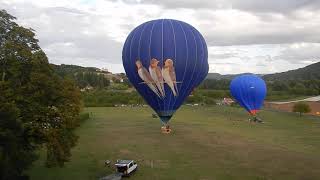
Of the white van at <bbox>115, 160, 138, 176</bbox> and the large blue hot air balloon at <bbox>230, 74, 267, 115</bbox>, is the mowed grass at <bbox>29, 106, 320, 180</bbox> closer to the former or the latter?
the white van at <bbox>115, 160, 138, 176</bbox>

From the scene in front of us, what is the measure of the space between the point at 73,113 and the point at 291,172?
14.7 m

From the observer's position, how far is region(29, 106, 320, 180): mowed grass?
3030 cm

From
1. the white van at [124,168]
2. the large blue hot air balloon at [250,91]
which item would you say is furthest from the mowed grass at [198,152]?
the large blue hot air balloon at [250,91]

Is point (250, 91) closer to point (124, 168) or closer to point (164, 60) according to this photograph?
point (164, 60)

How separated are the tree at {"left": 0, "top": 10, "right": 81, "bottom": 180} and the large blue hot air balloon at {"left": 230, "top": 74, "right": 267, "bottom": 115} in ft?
134

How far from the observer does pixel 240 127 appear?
5975cm

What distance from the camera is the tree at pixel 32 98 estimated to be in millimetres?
24359

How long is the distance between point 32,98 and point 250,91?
1704 inches

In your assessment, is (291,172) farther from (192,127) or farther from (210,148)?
(192,127)

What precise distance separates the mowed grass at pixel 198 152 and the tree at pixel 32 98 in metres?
4.23

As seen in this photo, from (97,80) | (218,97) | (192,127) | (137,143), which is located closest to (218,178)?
(137,143)

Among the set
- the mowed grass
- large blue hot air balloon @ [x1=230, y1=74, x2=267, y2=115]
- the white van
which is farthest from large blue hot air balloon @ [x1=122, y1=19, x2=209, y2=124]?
large blue hot air balloon @ [x1=230, y1=74, x2=267, y2=115]

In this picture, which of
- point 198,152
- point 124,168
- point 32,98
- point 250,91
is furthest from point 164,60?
point 250,91

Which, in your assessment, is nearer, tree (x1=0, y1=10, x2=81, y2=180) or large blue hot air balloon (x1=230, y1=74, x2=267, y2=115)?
tree (x1=0, y1=10, x2=81, y2=180)
